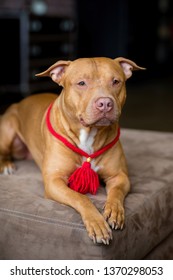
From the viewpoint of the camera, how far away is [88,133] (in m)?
2.30

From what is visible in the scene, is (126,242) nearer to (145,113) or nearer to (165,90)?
(145,113)

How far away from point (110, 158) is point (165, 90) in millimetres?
7306

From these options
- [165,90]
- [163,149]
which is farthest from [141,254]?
[165,90]

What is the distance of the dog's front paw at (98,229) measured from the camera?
184cm

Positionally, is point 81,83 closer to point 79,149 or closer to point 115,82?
point 115,82

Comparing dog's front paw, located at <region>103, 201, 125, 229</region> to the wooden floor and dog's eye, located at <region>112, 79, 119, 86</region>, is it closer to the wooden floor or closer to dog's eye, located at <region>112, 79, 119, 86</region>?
dog's eye, located at <region>112, 79, 119, 86</region>

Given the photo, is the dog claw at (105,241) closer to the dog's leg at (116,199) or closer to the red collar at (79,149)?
the dog's leg at (116,199)

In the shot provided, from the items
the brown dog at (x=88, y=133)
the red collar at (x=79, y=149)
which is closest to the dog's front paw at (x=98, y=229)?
the brown dog at (x=88, y=133)

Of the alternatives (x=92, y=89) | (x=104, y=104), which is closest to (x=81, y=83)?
(x=92, y=89)

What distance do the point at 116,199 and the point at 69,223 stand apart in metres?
0.26

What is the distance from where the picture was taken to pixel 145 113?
6871mm

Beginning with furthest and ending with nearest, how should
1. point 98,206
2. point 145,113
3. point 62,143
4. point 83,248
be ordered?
point 145,113 < point 62,143 < point 98,206 < point 83,248

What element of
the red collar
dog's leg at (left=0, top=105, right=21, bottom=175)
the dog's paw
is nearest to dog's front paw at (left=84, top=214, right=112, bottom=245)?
the red collar

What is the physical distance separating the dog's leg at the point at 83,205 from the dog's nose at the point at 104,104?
0.38m
